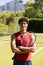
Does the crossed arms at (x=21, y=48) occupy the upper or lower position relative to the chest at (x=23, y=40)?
lower

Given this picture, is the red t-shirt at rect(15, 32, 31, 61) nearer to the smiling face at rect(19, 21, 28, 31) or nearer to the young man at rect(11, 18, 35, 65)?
the young man at rect(11, 18, 35, 65)

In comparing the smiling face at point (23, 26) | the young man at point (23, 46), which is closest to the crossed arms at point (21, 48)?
the young man at point (23, 46)

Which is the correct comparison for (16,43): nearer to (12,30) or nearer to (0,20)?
(12,30)

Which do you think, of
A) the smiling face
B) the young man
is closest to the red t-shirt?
the young man

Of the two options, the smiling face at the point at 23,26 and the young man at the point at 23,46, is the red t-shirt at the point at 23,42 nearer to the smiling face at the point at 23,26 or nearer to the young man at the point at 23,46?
the young man at the point at 23,46

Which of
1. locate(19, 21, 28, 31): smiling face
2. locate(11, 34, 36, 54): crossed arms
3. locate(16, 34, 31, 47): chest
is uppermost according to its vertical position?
locate(19, 21, 28, 31): smiling face

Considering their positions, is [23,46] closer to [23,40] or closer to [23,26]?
[23,40]

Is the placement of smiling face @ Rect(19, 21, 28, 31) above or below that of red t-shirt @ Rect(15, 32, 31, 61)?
above

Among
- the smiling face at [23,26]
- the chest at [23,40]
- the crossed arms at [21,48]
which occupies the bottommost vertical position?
the crossed arms at [21,48]

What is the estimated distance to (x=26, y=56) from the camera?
484 cm

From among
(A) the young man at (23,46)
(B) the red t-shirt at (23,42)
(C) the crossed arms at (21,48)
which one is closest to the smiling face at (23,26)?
(A) the young man at (23,46)

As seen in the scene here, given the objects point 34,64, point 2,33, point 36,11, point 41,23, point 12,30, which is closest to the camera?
point 34,64

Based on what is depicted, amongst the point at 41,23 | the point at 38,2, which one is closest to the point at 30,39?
the point at 41,23

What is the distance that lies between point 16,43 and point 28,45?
0.21 meters
